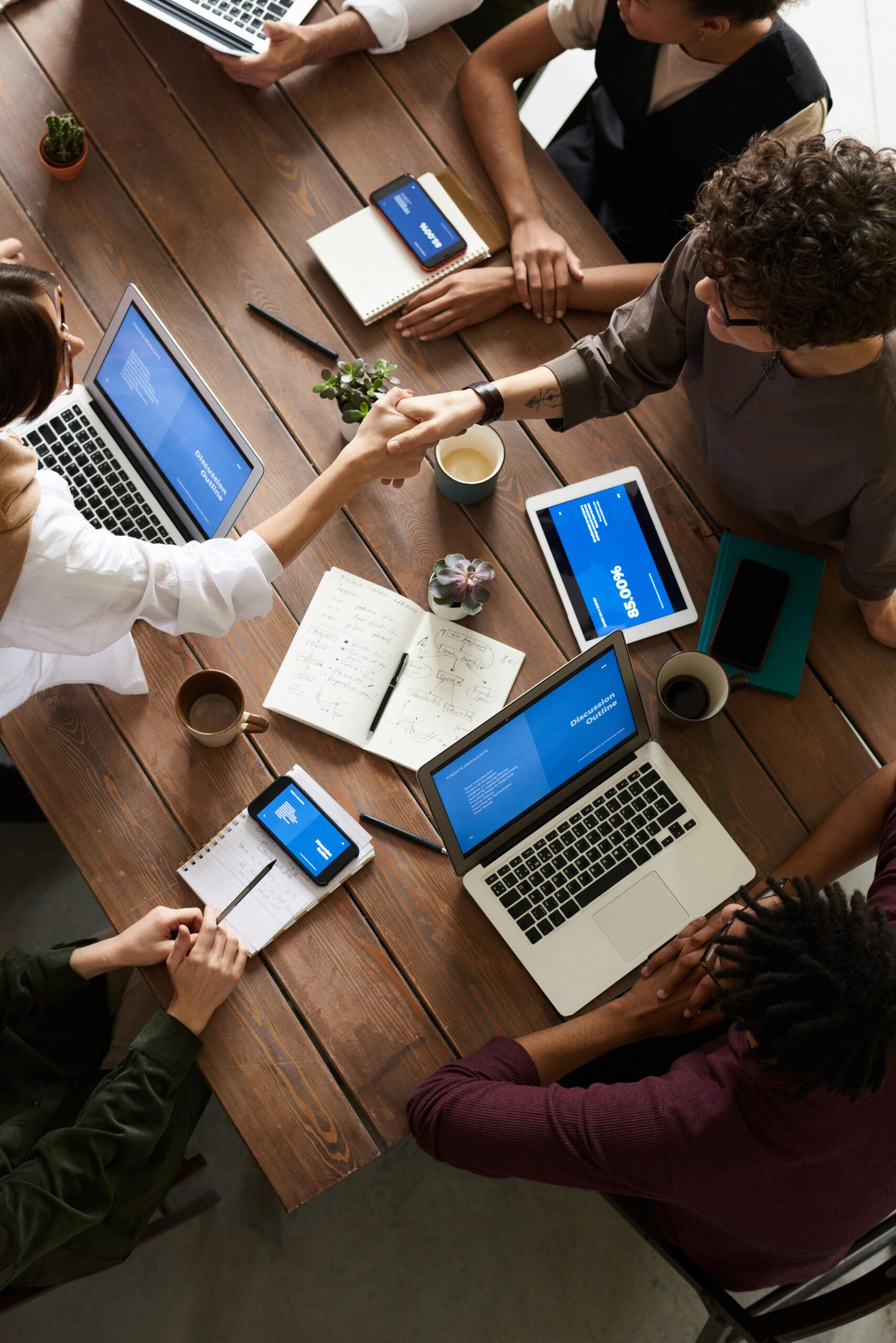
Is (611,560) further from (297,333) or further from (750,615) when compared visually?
(297,333)

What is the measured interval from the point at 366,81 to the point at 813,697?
4.50 feet

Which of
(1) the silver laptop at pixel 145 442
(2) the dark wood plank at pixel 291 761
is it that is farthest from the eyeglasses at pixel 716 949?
(1) the silver laptop at pixel 145 442

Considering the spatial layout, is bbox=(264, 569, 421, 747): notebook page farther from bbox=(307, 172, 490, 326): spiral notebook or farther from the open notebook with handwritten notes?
bbox=(307, 172, 490, 326): spiral notebook

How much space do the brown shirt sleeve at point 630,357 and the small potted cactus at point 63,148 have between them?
35.7 inches

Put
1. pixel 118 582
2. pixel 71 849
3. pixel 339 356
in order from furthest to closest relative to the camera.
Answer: pixel 339 356 → pixel 71 849 → pixel 118 582

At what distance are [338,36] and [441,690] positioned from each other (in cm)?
122

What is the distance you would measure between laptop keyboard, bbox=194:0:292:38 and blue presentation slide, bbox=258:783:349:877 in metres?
1.36

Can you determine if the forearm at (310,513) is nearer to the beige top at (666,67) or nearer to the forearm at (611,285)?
the forearm at (611,285)

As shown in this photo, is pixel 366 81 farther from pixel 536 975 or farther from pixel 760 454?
pixel 536 975

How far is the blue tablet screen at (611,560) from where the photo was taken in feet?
4.87

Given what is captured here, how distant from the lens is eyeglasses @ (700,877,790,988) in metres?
1.19

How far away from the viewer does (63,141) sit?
5.23 ft

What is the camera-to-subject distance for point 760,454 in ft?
4.68

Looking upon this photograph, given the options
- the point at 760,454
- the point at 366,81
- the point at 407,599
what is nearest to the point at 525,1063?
the point at 407,599
